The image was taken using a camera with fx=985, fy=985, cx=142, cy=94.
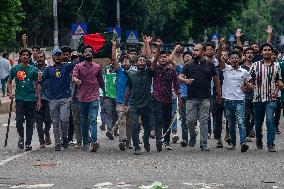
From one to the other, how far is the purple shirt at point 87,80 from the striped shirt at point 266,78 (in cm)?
278

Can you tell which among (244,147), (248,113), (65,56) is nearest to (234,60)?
(244,147)

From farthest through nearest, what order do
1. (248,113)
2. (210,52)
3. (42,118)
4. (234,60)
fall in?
(248,113), (210,52), (42,118), (234,60)

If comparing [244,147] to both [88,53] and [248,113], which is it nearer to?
[248,113]

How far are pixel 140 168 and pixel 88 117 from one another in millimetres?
3263

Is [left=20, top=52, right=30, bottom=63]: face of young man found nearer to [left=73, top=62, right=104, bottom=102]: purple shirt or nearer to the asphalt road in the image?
[left=73, top=62, right=104, bottom=102]: purple shirt

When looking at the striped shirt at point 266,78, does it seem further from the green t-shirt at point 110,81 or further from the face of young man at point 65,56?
the green t-shirt at point 110,81

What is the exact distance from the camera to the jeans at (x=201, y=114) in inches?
678

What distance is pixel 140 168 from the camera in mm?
14430

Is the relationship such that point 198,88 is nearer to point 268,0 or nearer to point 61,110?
point 61,110

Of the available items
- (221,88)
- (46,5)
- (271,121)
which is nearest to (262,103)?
(271,121)

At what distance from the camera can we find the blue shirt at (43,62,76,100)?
17.7 metres

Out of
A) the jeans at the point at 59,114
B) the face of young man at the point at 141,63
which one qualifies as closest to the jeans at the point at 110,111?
the jeans at the point at 59,114

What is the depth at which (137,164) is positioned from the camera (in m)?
15.0

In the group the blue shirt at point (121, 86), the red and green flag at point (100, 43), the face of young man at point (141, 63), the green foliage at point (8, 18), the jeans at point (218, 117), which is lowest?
the jeans at point (218, 117)
